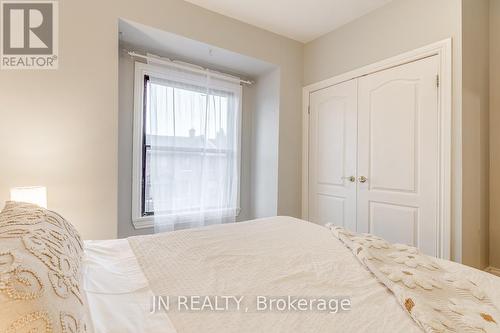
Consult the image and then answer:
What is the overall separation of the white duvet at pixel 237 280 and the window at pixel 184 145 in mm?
1328

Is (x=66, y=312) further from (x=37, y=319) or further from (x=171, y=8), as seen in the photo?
(x=171, y=8)

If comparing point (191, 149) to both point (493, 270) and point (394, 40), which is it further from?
point (493, 270)

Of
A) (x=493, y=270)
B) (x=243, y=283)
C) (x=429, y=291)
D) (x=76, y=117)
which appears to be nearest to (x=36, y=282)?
(x=243, y=283)

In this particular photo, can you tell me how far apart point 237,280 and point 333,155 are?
88.7 inches

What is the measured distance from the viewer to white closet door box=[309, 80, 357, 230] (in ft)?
8.87

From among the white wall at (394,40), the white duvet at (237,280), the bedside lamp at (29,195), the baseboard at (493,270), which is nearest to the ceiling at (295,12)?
the white wall at (394,40)

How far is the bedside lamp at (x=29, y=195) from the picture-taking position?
5.20 feet

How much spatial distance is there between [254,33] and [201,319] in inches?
113

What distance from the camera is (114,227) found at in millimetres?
2119

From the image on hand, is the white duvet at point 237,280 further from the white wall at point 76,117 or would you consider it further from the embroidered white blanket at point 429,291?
the white wall at point 76,117

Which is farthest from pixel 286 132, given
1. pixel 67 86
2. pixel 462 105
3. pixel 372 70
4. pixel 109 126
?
pixel 67 86

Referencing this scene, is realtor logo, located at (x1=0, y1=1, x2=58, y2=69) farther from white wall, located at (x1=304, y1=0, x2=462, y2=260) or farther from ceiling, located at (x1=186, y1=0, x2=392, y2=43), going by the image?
white wall, located at (x1=304, y1=0, x2=462, y2=260)

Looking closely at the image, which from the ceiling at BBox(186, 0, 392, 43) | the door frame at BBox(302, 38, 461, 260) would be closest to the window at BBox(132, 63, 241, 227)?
the ceiling at BBox(186, 0, 392, 43)

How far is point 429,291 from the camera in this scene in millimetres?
853
